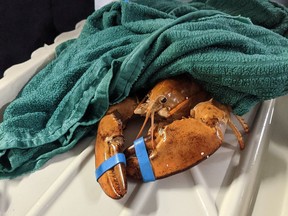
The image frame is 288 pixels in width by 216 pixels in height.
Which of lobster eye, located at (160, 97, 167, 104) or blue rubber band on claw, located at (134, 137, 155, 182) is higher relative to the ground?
lobster eye, located at (160, 97, 167, 104)

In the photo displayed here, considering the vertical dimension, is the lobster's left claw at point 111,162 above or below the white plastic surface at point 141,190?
above

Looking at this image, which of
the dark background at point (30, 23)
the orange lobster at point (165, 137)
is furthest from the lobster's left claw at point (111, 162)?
the dark background at point (30, 23)

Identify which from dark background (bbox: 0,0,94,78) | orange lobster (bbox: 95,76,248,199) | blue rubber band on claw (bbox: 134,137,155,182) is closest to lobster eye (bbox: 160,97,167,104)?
orange lobster (bbox: 95,76,248,199)

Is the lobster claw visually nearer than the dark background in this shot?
Yes

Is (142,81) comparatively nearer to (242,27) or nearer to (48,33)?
(242,27)

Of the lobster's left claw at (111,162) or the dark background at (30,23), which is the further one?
the dark background at (30,23)

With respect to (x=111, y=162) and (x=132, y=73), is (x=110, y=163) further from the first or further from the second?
(x=132, y=73)

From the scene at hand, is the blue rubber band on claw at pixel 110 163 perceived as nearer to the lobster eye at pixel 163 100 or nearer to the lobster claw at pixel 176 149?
the lobster claw at pixel 176 149

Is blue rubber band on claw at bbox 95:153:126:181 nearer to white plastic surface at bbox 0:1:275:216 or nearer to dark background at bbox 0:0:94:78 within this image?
white plastic surface at bbox 0:1:275:216
